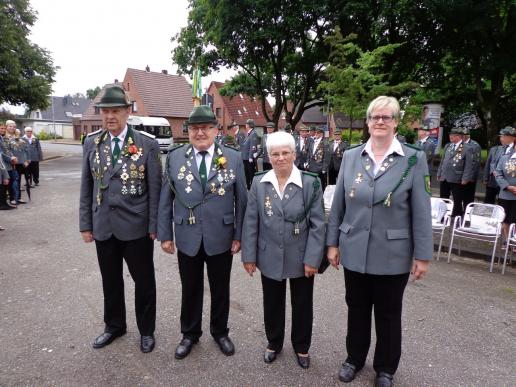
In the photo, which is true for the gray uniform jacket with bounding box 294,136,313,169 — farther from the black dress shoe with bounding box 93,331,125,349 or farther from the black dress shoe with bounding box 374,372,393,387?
the black dress shoe with bounding box 374,372,393,387

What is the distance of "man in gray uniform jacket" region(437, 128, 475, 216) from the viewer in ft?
24.9

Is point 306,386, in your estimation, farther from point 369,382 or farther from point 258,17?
point 258,17

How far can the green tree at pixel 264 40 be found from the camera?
48.7 ft

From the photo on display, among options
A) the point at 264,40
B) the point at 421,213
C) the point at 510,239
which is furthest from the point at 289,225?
the point at 264,40

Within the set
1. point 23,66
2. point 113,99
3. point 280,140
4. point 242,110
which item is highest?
point 23,66

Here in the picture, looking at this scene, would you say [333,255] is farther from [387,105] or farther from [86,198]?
[86,198]

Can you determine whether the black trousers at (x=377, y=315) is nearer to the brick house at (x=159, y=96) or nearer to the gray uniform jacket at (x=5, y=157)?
the gray uniform jacket at (x=5, y=157)

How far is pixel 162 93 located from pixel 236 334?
145 feet

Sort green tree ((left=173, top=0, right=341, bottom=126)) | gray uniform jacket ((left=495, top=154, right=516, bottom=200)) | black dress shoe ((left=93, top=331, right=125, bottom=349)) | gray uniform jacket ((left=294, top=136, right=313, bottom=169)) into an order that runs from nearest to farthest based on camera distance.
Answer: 1. black dress shoe ((left=93, top=331, right=125, bottom=349))
2. gray uniform jacket ((left=495, top=154, right=516, bottom=200))
3. gray uniform jacket ((left=294, top=136, right=313, bottom=169))
4. green tree ((left=173, top=0, right=341, bottom=126))

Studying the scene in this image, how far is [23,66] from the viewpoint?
2178 cm

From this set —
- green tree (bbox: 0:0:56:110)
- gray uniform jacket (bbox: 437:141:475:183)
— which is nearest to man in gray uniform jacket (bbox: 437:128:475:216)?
gray uniform jacket (bbox: 437:141:475:183)

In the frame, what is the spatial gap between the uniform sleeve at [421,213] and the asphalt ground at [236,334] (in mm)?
1113

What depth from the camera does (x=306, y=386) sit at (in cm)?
280

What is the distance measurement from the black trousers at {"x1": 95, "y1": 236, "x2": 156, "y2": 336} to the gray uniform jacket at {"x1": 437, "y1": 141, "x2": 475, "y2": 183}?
6.76 meters
